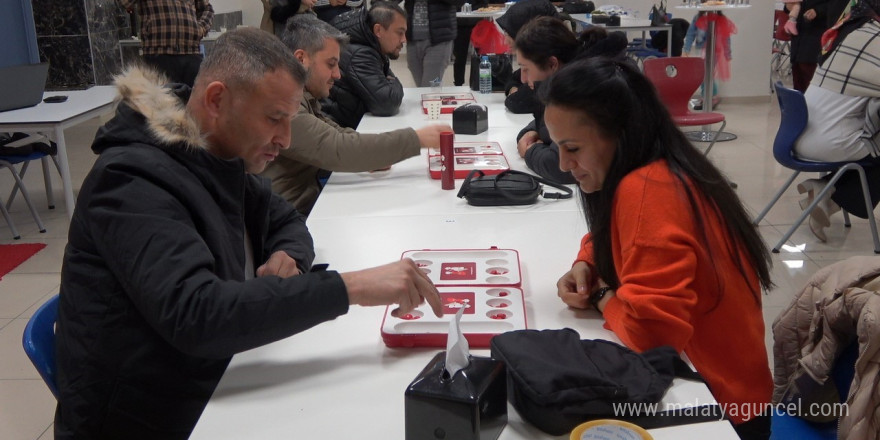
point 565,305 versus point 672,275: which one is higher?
point 672,275

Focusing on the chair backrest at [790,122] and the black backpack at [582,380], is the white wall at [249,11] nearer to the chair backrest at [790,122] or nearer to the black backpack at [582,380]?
the chair backrest at [790,122]

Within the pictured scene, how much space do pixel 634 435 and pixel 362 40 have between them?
127 inches

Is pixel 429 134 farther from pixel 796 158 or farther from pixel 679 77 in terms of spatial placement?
pixel 679 77

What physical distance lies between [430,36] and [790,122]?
284cm

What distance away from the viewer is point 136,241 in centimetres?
132

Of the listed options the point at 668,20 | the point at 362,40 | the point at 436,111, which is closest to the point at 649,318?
the point at 436,111

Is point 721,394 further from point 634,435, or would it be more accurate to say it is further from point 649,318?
point 634,435

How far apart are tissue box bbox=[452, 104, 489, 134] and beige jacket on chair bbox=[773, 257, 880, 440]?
1870 millimetres

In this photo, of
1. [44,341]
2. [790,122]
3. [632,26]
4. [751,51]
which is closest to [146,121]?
[44,341]

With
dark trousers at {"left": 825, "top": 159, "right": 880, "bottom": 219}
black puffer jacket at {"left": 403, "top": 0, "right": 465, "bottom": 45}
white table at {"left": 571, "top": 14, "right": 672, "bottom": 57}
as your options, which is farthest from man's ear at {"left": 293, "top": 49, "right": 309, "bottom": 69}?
white table at {"left": 571, "top": 14, "right": 672, "bottom": 57}

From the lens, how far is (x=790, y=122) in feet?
12.6

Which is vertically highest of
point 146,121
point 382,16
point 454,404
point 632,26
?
point 382,16

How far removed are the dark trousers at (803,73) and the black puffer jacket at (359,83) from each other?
160 inches

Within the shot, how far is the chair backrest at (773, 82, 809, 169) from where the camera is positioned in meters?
3.76
